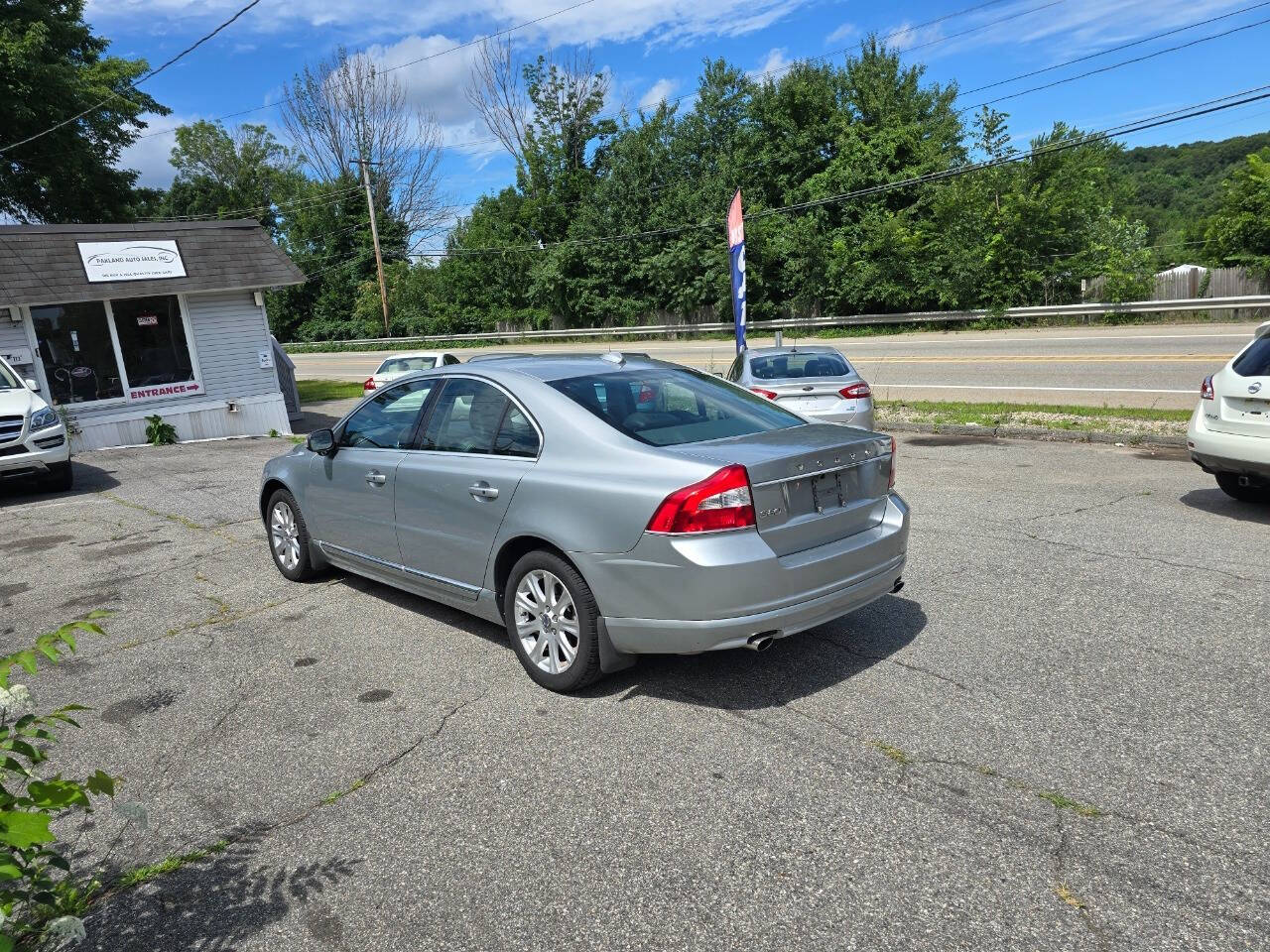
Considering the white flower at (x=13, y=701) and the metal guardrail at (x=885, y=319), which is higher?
the white flower at (x=13, y=701)

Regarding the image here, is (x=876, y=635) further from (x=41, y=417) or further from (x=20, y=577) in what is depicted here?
(x=41, y=417)

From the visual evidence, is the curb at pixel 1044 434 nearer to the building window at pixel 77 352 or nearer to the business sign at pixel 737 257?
the business sign at pixel 737 257

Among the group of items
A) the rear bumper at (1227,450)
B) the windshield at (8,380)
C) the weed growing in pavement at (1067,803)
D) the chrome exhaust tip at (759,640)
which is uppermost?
the windshield at (8,380)

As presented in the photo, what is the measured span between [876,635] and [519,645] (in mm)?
1973

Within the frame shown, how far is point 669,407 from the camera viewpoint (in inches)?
188

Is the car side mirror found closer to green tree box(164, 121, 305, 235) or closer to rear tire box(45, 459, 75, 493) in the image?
rear tire box(45, 459, 75, 493)

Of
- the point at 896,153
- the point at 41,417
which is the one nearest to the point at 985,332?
the point at 896,153

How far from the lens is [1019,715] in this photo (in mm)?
3926

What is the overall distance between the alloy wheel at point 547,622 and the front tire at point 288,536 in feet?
8.31

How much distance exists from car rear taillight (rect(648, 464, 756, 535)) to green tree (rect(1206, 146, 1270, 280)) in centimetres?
3267

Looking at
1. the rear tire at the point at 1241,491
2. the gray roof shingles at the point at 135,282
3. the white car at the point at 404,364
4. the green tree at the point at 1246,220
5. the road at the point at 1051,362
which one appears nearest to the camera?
the rear tire at the point at 1241,491

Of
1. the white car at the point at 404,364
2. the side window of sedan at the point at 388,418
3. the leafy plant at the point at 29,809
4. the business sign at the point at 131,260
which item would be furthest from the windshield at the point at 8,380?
the leafy plant at the point at 29,809

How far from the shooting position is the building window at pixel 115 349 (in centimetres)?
1543

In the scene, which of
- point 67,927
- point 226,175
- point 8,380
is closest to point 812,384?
point 67,927
